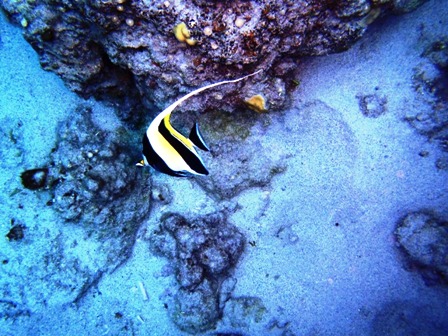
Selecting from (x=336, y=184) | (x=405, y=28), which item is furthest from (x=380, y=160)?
(x=405, y=28)

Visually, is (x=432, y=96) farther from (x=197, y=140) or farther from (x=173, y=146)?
(x=173, y=146)

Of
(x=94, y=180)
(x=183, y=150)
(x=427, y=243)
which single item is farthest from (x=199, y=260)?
(x=427, y=243)

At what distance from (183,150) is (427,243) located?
328 centimetres

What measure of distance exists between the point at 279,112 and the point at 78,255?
3259 millimetres

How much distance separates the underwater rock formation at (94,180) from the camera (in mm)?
3352

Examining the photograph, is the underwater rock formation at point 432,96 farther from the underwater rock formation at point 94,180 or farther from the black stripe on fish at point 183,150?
the underwater rock formation at point 94,180

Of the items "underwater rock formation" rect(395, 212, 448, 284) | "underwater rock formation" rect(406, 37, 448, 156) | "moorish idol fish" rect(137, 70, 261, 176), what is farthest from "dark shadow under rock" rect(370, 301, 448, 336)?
"moorish idol fish" rect(137, 70, 261, 176)

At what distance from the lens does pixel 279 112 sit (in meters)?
3.67

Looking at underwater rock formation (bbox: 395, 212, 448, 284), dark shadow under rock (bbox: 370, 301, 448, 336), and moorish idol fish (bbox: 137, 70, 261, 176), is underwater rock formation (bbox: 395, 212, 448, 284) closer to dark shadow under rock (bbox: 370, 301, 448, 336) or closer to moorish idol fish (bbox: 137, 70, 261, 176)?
dark shadow under rock (bbox: 370, 301, 448, 336)

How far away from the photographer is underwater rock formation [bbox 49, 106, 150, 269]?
3352 mm

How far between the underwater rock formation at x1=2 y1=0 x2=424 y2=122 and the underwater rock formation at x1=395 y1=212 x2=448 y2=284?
2262 millimetres

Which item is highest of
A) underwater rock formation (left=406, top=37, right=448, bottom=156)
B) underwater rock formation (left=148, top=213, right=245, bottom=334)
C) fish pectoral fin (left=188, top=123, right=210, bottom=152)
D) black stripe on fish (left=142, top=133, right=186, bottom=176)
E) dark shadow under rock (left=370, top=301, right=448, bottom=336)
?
underwater rock formation (left=406, top=37, right=448, bottom=156)

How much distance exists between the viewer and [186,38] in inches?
97.0

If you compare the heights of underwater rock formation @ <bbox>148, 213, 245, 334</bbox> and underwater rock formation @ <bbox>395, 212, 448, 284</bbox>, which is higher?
underwater rock formation @ <bbox>395, 212, 448, 284</bbox>
